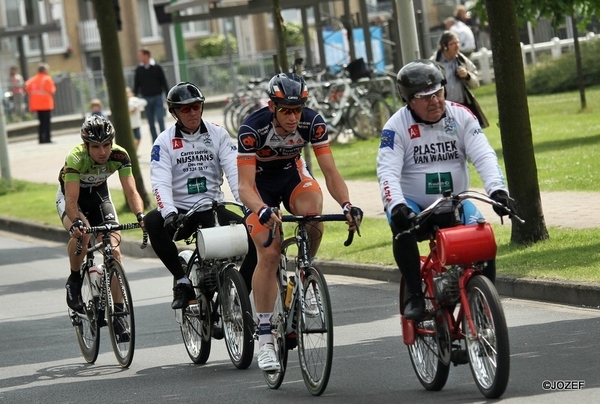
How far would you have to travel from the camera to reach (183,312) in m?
10.2

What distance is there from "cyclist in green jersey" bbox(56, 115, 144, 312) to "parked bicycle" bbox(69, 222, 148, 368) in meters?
0.09

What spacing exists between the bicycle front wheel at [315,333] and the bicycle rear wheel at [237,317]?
0.86 m

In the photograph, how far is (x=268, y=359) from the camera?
8602 mm

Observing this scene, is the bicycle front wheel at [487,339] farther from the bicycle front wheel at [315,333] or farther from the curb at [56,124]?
the curb at [56,124]

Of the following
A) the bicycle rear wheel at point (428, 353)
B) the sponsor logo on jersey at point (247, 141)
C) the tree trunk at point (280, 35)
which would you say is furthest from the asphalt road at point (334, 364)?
the tree trunk at point (280, 35)

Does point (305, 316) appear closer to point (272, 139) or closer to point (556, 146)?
point (272, 139)

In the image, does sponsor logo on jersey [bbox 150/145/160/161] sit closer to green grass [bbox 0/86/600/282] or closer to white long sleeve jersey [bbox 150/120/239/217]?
white long sleeve jersey [bbox 150/120/239/217]

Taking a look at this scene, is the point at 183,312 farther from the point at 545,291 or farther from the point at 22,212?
the point at 22,212

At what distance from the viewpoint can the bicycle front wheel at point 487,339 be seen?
709 cm

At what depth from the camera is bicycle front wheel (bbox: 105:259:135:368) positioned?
404 inches

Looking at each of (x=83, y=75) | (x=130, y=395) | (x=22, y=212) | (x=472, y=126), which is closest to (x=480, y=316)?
(x=472, y=126)

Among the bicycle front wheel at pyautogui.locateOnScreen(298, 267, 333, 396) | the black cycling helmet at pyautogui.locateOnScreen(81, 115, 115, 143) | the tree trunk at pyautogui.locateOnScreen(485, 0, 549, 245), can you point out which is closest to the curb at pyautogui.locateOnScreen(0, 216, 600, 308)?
the tree trunk at pyautogui.locateOnScreen(485, 0, 549, 245)

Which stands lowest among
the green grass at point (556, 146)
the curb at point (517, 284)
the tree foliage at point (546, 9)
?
the curb at point (517, 284)

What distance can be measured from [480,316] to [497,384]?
362mm
